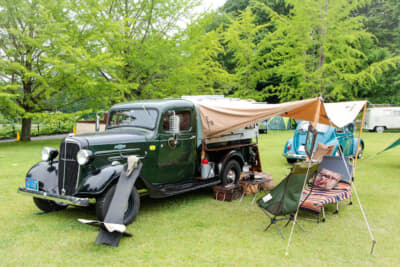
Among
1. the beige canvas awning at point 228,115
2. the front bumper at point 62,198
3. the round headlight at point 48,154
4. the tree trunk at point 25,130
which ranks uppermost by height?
the beige canvas awning at point 228,115

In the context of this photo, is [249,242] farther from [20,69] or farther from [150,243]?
[20,69]

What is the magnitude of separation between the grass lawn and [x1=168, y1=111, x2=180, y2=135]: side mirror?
151 cm

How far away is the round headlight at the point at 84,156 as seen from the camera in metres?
5.25

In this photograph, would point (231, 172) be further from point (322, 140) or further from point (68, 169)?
point (322, 140)

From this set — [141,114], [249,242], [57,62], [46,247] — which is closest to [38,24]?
[57,62]

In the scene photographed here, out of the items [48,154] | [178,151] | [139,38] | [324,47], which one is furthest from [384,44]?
[48,154]

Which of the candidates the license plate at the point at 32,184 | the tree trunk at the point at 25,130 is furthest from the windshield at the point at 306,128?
the tree trunk at the point at 25,130

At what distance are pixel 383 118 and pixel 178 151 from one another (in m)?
24.5

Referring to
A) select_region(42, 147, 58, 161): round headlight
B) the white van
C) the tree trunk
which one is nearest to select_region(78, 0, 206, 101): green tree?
the tree trunk

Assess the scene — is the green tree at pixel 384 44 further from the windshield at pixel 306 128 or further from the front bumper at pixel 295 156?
the front bumper at pixel 295 156

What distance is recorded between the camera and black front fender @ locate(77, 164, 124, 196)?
509 cm

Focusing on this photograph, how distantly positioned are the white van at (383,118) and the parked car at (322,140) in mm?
16440

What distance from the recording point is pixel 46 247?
14.9 ft

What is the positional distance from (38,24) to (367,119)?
24.5 metres
